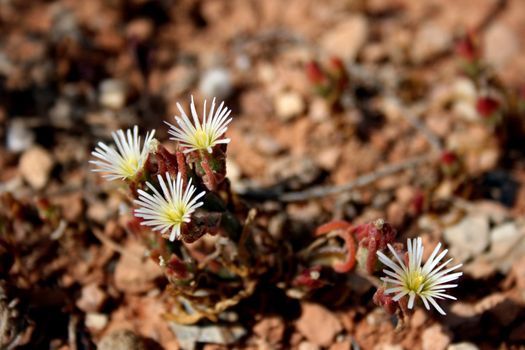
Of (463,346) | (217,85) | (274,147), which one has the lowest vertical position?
(463,346)

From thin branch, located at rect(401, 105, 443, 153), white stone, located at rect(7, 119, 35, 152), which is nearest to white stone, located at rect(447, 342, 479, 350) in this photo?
thin branch, located at rect(401, 105, 443, 153)

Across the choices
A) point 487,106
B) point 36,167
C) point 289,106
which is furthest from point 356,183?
point 36,167

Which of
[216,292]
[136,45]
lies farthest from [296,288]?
[136,45]

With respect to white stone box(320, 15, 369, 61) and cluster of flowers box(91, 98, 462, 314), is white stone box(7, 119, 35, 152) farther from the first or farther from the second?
white stone box(320, 15, 369, 61)

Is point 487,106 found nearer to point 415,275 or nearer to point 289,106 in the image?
point 289,106

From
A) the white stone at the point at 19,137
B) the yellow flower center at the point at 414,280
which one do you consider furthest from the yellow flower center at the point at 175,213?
the white stone at the point at 19,137

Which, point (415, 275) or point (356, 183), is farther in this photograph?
point (356, 183)
